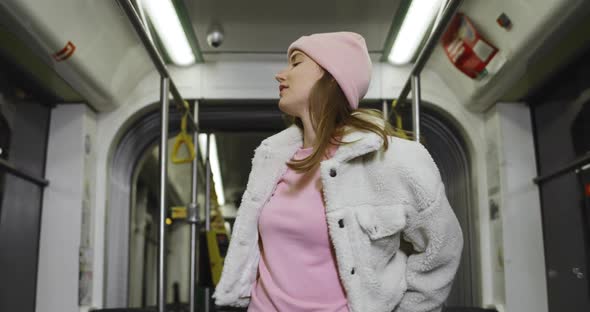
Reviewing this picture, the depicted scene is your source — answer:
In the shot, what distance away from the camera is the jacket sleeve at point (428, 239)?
4.37 ft

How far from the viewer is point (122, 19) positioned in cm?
266

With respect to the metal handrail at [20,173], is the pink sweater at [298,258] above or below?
below

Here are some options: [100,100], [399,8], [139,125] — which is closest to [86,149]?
[100,100]

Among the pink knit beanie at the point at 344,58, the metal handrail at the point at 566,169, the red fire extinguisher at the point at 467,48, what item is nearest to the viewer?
the pink knit beanie at the point at 344,58

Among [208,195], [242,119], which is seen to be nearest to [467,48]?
[242,119]

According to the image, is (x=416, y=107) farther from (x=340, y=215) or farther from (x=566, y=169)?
(x=340, y=215)

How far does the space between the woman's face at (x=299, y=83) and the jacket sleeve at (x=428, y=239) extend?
26 cm

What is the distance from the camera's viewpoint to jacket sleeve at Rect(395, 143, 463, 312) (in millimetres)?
1333

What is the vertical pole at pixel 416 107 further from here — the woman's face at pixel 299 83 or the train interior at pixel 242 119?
the woman's face at pixel 299 83

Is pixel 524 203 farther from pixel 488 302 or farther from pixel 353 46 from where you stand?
pixel 353 46

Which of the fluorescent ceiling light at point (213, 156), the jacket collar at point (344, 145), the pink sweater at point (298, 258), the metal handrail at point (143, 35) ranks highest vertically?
the fluorescent ceiling light at point (213, 156)

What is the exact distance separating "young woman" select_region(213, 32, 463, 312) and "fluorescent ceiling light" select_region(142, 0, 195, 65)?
4.00 ft

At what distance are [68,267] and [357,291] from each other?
1.91m

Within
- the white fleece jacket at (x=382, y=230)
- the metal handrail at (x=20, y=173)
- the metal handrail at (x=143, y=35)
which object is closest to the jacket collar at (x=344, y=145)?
the white fleece jacket at (x=382, y=230)
